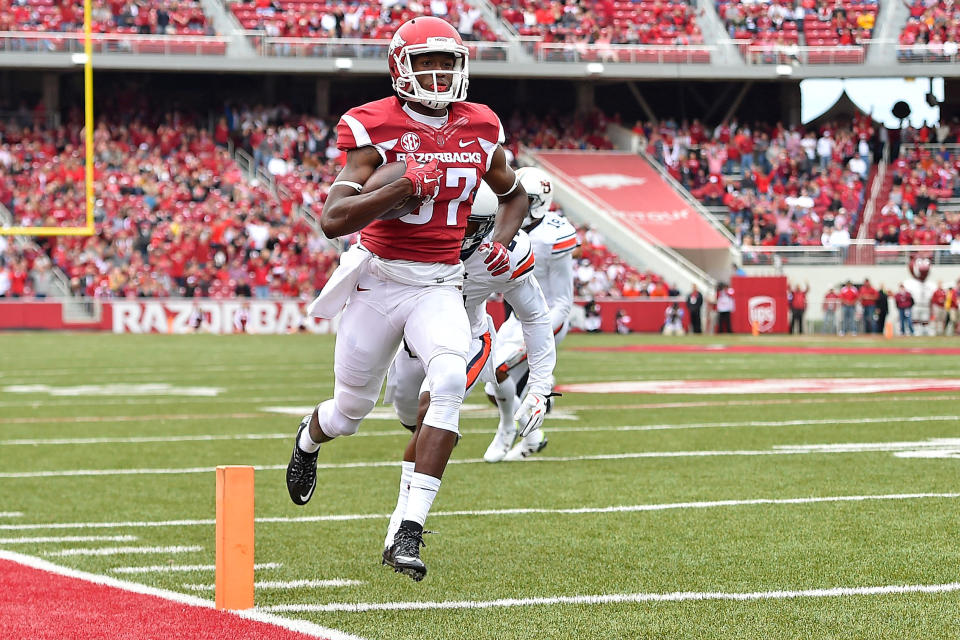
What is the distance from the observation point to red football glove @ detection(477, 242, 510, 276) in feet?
22.7

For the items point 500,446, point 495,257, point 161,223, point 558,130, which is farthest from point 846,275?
point 495,257

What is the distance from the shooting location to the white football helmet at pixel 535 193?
8.80 meters

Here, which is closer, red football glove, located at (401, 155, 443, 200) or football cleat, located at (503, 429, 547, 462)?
red football glove, located at (401, 155, 443, 200)

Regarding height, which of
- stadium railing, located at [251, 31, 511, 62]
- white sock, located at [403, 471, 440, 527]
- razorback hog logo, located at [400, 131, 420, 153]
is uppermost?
razorback hog logo, located at [400, 131, 420, 153]

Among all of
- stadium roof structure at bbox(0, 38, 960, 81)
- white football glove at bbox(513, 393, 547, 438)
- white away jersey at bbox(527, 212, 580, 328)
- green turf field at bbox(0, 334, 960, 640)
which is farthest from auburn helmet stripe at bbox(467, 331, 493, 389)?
stadium roof structure at bbox(0, 38, 960, 81)

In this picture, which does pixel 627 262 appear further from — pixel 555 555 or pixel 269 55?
pixel 555 555

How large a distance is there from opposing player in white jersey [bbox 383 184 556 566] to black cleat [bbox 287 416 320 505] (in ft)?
1.33

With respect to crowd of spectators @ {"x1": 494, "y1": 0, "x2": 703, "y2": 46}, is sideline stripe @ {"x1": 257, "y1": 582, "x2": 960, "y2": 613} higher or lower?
lower

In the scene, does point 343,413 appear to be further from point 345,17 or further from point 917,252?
point 345,17

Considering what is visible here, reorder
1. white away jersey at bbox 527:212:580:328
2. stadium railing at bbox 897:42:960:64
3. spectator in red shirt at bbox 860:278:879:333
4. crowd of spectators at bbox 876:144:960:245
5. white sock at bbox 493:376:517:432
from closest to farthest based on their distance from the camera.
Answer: white sock at bbox 493:376:517:432, white away jersey at bbox 527:212:580:328, spectator in red shirt at bbox 860:278:879:333, crowd of spectators at bbox 876:144:960:245, stadium railing at bbox 897:42:960:64

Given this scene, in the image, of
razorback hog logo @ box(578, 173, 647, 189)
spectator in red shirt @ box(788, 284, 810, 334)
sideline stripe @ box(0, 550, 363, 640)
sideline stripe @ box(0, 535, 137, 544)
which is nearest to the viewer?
sideline stripe @ box(0, 550, 363, 640)

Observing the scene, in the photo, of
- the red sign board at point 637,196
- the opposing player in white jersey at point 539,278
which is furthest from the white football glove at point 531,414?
the red sign board at point 637,196

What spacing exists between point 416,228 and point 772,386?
28.5 feet

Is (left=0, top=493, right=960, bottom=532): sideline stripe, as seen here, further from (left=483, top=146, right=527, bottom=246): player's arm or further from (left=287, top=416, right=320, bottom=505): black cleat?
(left=483, top=146, right=527, bottom=246): player's arm
